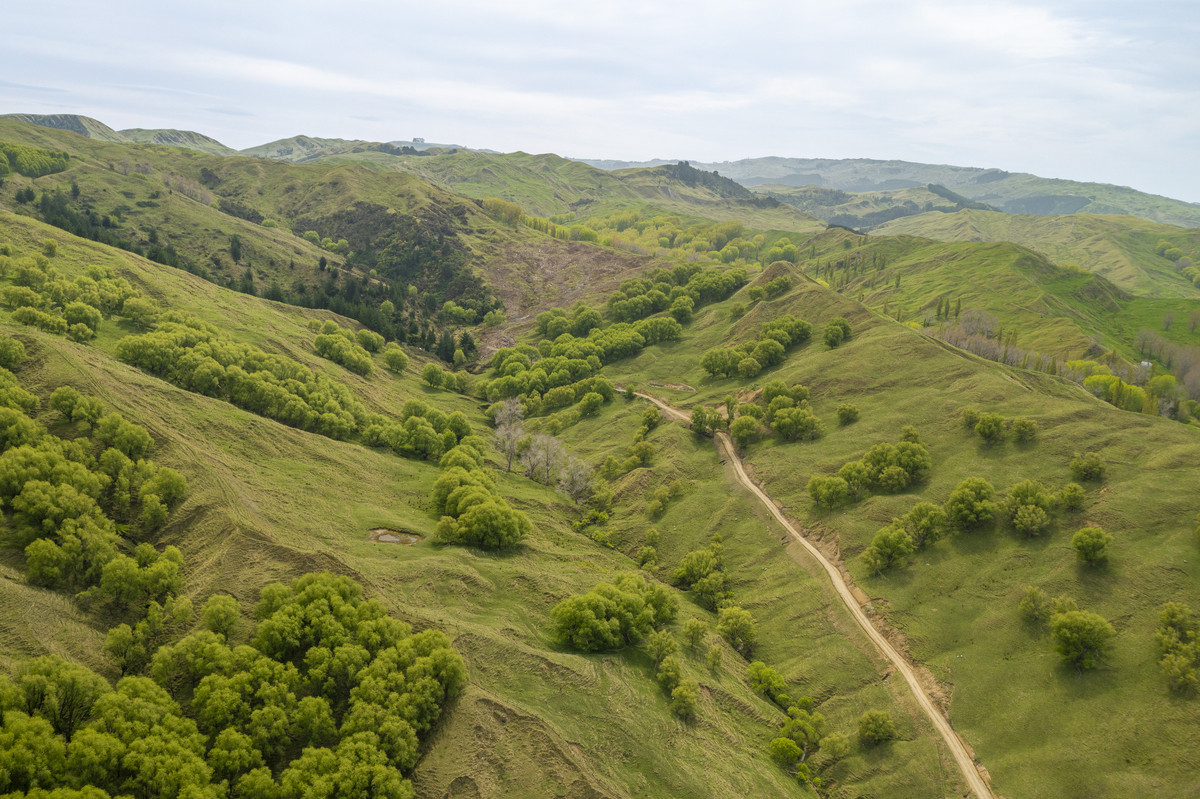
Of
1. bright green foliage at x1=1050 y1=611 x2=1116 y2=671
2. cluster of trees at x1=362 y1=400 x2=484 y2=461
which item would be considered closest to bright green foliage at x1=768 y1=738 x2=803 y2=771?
bright green foliage at x1=1050 y1=611 x2=1116 y2=671

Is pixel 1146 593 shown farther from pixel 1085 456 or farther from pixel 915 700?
pixel 915 700

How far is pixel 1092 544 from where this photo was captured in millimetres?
77875

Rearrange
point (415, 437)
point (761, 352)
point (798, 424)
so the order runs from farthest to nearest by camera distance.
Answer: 1. point (761, 352)
2. point (798, 424)
3. point (415, 437)

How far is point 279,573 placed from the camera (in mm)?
64250

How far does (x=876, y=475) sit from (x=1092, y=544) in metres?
32.4

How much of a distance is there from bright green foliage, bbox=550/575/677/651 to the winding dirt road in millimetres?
30831

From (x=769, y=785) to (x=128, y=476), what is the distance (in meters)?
80.8

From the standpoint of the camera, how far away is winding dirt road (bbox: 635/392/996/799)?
66.4 meters

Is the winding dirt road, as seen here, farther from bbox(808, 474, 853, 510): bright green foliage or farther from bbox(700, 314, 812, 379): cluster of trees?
bbox(700, 314, 812, 379): cluster of trees

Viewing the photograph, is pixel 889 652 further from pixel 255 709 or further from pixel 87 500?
pixel 87 500

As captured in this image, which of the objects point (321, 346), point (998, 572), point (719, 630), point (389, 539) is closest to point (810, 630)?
point (719, 630)

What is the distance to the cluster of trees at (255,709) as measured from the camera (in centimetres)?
4353

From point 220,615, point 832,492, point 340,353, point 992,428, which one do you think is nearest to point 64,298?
point 340,353

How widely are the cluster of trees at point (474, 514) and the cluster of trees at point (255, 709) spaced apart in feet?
73.8
